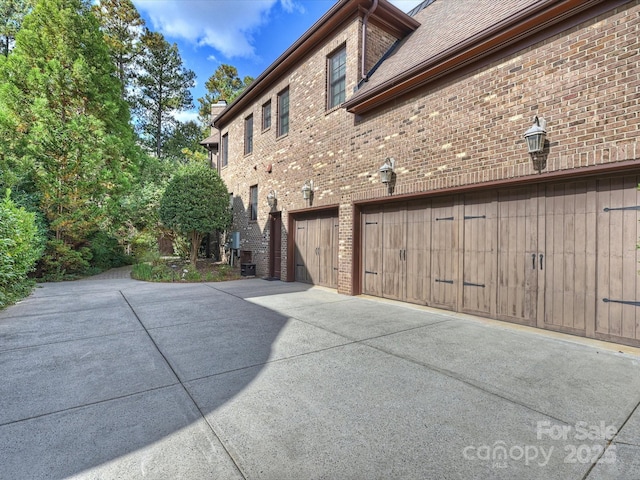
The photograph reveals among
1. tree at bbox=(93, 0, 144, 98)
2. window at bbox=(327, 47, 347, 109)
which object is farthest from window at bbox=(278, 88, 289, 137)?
tree at bbox=(93, 0, 144, 98)

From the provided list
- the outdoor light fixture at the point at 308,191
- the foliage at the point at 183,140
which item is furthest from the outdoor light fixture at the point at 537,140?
the foliage at the point at 183,140

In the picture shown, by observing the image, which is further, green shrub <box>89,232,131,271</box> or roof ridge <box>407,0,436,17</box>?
green shrub <box>89,232,131,271</box>

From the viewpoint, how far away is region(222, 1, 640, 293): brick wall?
12.6 ft

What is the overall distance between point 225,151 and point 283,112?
5882mm

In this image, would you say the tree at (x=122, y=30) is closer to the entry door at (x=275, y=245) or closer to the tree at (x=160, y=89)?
the tree at (x=160, y=89)

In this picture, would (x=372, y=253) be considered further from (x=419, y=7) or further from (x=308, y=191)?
(x=419, y=7)

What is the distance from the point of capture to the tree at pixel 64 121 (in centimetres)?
962

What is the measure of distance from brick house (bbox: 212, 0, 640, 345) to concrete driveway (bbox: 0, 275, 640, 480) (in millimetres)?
926

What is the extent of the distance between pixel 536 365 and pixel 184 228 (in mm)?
10490

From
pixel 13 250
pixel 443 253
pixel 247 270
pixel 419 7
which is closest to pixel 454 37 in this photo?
pixel 443 253

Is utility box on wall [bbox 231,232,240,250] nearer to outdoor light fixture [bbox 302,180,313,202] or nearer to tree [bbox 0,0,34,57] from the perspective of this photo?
outdoor light fixture [bbox 302,180,313,202]

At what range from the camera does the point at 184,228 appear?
1087 centimetres

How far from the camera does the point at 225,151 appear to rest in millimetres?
15344

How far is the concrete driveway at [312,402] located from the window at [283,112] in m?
7.59
